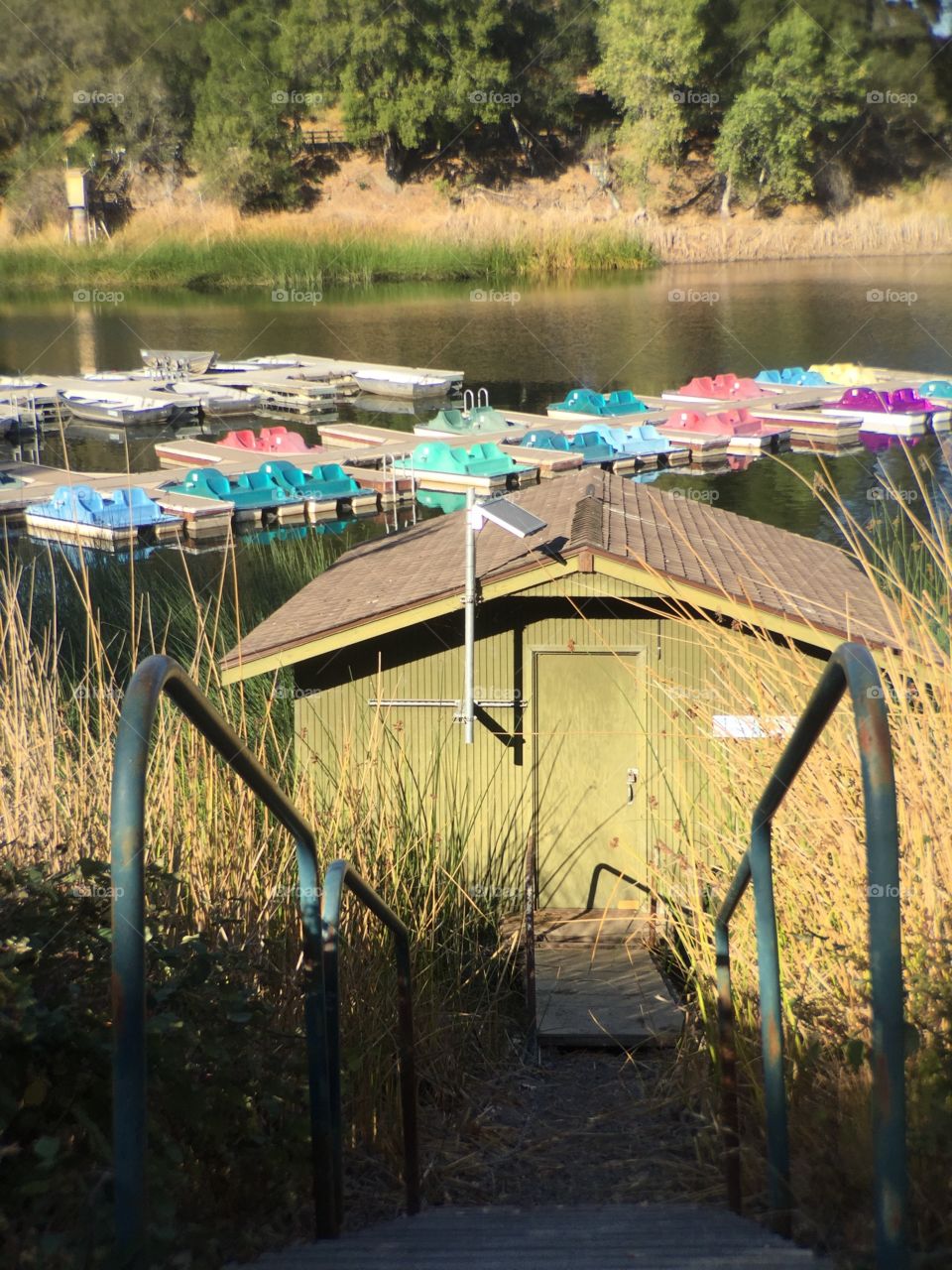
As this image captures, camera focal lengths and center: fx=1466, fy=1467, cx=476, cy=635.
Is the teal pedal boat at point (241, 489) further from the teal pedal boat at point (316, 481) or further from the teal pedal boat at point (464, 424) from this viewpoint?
the teal pedal boat at point (464, 424)

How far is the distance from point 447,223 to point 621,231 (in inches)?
288

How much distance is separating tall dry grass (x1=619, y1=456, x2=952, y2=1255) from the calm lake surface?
719 inches

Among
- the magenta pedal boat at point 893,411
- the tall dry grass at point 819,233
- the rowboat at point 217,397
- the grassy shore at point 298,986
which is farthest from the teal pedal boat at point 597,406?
the tall dry grass at point 819,233

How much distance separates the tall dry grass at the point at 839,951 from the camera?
2.47 meters

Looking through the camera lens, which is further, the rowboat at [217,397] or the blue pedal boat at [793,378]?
the blue pedal boat at [793,378]

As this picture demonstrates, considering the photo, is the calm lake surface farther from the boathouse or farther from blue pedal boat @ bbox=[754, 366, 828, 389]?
the boathouse

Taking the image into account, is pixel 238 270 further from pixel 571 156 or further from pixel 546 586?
pixel 546 586

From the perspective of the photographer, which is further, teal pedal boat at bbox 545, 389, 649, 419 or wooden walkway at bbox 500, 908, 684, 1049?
teal pedal boat at bbox 545, 389, 649, 419

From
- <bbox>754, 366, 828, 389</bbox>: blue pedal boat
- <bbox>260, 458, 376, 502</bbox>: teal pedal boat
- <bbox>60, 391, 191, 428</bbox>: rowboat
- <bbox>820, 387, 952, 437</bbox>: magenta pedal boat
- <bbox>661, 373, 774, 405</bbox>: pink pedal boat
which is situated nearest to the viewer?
<bbox>260, 458, 376, 502</bbox>: teal pedal boat

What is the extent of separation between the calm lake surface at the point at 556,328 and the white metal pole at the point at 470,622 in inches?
603

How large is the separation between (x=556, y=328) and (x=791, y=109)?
1755 centimetres

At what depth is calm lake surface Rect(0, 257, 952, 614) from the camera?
31109 mm

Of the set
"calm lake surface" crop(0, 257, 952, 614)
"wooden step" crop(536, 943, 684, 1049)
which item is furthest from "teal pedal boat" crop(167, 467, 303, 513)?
"wooden step" crop(536, 943, 684, 1049)

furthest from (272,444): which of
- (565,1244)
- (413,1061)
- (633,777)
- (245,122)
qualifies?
(245,122)
